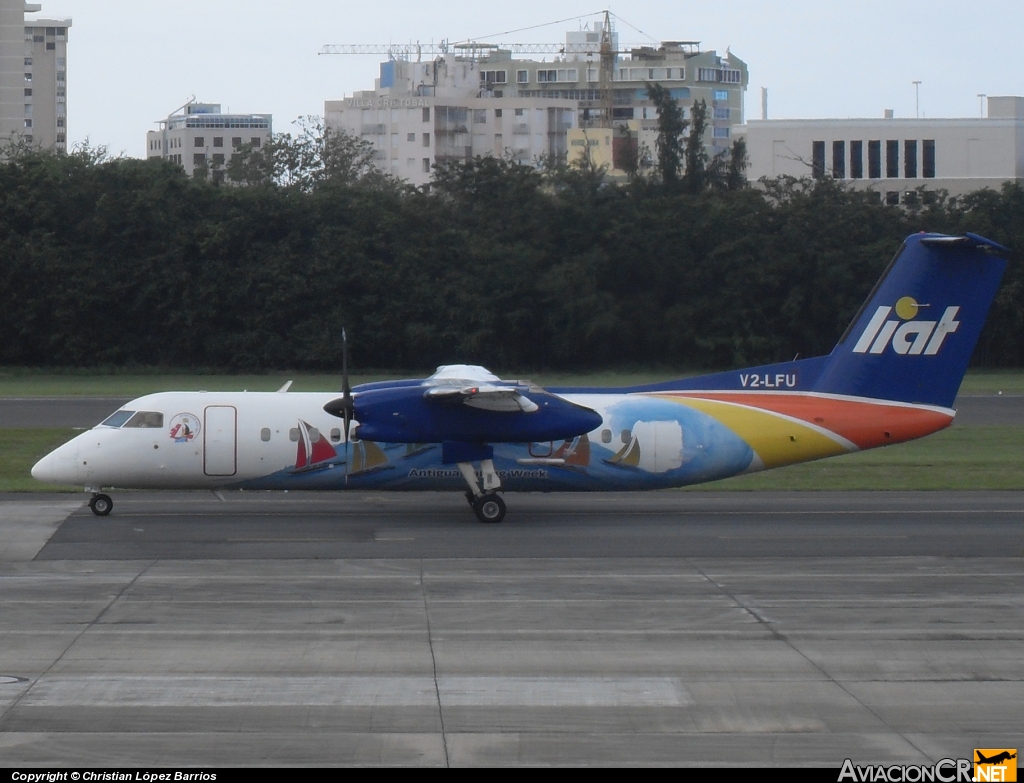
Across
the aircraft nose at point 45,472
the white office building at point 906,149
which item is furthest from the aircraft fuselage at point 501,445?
the white office building at point 906,149

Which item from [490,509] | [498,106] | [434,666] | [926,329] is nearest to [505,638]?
[434,666]

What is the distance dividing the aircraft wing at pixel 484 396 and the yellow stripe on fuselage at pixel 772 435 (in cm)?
347

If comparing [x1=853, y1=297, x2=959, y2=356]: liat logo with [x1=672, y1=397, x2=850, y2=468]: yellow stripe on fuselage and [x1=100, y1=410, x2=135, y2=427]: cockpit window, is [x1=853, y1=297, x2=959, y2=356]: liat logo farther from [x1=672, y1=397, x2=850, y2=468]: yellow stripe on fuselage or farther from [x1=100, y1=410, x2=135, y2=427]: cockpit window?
[x1=100, y1=410, x2=135, y2=427]: cockpit window

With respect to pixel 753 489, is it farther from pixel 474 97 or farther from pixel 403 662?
pixel 474 97

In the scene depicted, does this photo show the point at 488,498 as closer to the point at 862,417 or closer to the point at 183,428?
the point at 183,428

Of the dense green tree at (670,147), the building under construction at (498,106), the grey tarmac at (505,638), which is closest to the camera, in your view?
the grey tarmac at (505,638)

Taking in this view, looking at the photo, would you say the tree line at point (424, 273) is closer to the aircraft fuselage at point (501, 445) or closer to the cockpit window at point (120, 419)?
the aircraft fuselage at point (501, 445)

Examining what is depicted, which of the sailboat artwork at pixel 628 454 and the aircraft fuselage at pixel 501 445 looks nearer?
the aircraft fuselage at pixel 501 445

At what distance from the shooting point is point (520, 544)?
778 inches

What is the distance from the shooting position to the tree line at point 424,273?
59250 mm

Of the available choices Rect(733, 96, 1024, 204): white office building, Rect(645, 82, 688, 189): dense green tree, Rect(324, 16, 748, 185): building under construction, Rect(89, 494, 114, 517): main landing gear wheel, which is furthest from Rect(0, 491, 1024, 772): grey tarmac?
Rect(324, 16, 748, 185): building under construction

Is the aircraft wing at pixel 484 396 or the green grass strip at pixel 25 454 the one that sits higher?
the aircraft wing at pixel 484 396

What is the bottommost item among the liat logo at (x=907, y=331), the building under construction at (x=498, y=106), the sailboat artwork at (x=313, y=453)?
the sailboat artwork at (x=313, y=453)

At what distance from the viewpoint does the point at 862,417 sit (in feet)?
74.3
